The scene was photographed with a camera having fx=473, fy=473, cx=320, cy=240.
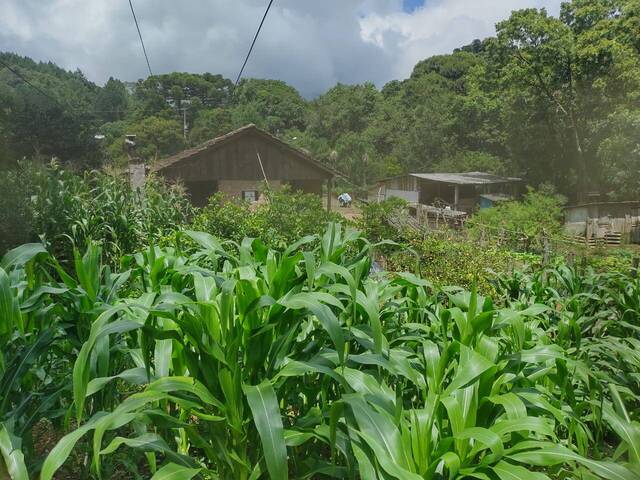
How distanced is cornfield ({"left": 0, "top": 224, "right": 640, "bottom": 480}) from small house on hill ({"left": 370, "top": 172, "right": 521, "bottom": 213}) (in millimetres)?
26564

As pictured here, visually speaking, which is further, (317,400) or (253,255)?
(253,255)

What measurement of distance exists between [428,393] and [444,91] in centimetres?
5410

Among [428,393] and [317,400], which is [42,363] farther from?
[428,393]

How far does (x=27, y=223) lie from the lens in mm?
6520

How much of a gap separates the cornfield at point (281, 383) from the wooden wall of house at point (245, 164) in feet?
50.0

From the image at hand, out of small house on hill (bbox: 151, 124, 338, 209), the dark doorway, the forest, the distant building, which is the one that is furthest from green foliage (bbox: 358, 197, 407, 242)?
the distant building

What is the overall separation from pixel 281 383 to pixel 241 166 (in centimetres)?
1675

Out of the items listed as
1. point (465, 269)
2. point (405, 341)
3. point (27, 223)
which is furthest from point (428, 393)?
point (27, 223)

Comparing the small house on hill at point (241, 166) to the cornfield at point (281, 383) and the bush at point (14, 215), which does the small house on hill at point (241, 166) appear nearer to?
the bush at point (14, 215)

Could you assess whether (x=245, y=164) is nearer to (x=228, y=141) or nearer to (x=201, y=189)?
(x=228, y=141)

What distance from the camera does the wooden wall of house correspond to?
672 inches

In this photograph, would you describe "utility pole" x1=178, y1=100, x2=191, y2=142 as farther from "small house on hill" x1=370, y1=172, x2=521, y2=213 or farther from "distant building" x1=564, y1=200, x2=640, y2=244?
"distant building" x1=564, y1=200, x2=640, y2=244

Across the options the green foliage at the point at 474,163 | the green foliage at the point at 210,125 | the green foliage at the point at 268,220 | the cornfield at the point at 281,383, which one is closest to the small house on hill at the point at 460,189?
the green foliage at the point at 474,163

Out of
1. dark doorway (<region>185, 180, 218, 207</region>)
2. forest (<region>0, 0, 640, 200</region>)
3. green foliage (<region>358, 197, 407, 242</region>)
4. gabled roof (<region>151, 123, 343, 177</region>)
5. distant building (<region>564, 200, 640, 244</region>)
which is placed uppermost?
forest (<region>0, 0, 640, 200</region>)
